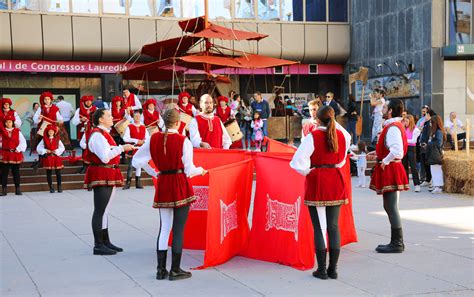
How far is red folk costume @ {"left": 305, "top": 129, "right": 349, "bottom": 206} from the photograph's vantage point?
656 cm

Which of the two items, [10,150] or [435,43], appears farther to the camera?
[435,43]

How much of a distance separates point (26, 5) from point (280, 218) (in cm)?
1885

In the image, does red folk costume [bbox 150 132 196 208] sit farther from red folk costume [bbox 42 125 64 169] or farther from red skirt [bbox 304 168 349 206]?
red folk costume [bbox 42 125 64 169]

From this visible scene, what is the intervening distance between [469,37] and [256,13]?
27.5 ft

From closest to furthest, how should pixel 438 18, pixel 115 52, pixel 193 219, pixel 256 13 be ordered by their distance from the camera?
pixel 193 219
pixel 438 18
pixel 115 52
pixel 256 13

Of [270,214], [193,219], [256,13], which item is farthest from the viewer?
[256,13]

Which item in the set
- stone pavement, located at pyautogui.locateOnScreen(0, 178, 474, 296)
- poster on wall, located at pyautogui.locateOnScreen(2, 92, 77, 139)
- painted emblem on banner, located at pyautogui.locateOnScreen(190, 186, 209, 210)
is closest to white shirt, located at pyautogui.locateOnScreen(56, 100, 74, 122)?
poster on wall, located at pyautogui.locateOnScreen(2, 92, 77, 139)

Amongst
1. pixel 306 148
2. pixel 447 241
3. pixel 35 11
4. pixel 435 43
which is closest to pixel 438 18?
pixel 435 43

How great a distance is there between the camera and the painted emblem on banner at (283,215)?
727cm

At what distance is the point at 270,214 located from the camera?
762cm

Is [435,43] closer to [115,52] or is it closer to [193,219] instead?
[115,52]

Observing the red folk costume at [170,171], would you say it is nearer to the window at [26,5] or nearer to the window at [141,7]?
the window at [26,5]

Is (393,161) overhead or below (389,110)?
below

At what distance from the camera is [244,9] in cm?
2678
